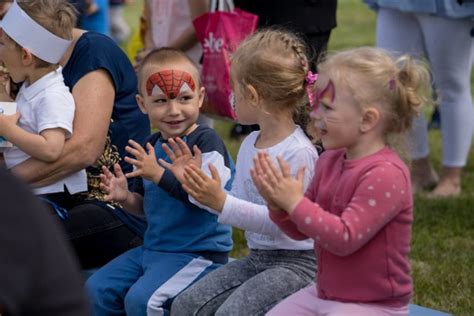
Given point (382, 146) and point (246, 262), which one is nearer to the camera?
point (382, 146)

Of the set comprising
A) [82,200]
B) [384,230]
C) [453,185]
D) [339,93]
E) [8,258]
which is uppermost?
[8,258]

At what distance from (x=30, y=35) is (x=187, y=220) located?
0.90 meters

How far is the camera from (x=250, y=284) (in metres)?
3.27

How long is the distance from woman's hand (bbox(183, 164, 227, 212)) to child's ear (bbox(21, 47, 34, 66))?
103cm

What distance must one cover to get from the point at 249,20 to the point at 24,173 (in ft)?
5.44

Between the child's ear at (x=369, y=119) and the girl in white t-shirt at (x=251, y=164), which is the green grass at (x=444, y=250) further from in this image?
the child's ear at (x=369, y=119)

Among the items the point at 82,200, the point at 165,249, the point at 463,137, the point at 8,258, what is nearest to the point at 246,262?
the point at 165,249

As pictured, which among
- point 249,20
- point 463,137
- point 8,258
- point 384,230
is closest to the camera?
point 8,258

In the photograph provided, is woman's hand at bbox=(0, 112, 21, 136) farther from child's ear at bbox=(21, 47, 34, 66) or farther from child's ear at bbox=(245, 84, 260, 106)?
child's ear at bbox=(245, 84, 260, 106)

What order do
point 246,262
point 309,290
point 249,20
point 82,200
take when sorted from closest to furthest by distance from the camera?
point 309,290
point 246,262
point 82,200
point 249,20

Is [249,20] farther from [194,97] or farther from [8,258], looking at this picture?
[8,258]

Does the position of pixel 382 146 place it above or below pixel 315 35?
above

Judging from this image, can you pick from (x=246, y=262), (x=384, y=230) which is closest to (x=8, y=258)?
(x=384, y=230)

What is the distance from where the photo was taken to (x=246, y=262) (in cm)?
346
